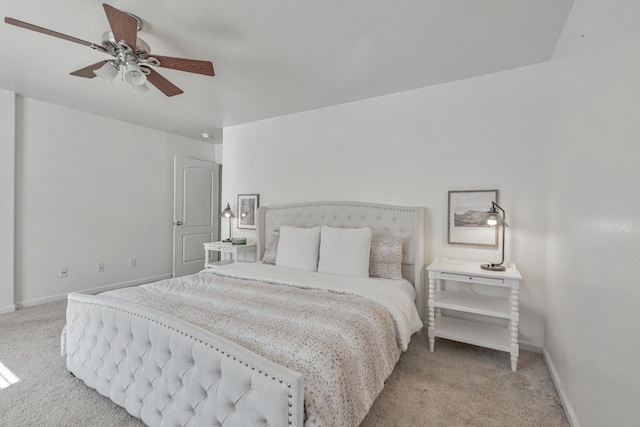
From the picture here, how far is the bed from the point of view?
3.63 ft

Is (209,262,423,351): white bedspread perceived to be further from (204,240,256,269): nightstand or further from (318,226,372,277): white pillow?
(204,240,256,269): nightstand

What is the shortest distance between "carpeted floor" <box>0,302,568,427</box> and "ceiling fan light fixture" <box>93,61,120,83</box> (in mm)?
2093

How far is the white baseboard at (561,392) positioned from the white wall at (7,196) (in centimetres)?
513

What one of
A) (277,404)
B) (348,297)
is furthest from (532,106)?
(277,404)

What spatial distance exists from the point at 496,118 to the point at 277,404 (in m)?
2.81

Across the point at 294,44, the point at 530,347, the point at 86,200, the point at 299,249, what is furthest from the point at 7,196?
the point at 530,347

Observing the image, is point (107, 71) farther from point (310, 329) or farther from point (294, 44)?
point (310, 329)

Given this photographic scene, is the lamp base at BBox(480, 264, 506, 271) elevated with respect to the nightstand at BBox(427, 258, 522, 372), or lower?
elevated

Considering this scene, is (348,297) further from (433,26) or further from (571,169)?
(433,26)

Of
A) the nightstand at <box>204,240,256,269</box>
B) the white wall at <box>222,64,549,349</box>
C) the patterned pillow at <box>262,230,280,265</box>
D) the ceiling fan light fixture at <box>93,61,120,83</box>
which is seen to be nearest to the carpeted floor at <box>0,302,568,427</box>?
the white wall at <box>222,64,549,349</box>

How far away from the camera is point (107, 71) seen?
192 cm

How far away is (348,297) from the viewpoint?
6.69 ft

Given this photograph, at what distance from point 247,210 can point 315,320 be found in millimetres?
2817

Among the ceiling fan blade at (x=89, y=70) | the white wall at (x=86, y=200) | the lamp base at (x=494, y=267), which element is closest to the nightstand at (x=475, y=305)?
the lamp base at (x=494, y=267)
